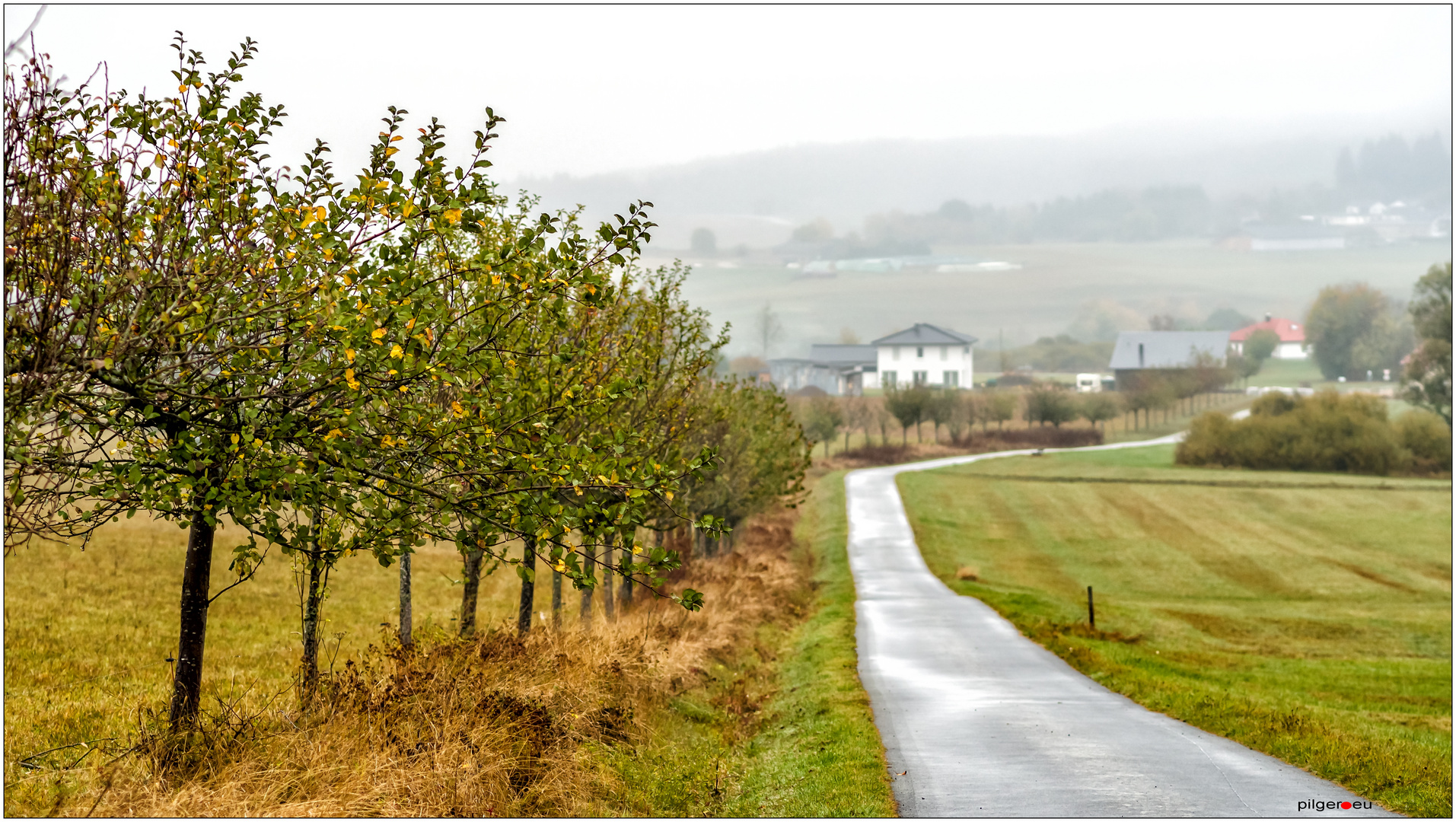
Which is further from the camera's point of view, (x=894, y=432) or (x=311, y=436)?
(x=894, y=432)

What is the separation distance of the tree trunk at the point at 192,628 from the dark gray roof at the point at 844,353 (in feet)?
591

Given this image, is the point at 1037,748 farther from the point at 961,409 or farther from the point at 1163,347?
the point at 1163,347

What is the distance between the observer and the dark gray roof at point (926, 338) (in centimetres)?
16988

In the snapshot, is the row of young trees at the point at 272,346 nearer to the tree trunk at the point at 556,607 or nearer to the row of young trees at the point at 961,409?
the tree trunk at the point at 556,607

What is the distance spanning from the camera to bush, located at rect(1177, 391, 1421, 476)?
8106 cm

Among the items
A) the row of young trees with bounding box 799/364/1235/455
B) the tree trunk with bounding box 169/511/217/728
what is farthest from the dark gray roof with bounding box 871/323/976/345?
the tree trunk with bounding box 169/511/217/728

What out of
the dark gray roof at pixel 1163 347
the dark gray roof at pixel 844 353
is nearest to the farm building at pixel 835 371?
the dark gray roof at pixel 844 353

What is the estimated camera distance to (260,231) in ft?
23.6

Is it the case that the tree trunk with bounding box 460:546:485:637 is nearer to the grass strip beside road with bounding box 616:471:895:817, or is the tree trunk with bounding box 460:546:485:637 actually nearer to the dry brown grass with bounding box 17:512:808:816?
the dry brown grass with bounding box 17:512:808:816

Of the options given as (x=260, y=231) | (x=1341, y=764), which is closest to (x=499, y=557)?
(x=260, y=231)

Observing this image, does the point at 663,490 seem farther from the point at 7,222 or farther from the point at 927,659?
Answer: the point at 927,659

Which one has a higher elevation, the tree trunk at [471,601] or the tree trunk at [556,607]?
the tree trunk at [471,601]

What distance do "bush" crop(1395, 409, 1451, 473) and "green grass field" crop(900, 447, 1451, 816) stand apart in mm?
6296

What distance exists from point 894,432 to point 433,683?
102 meters
